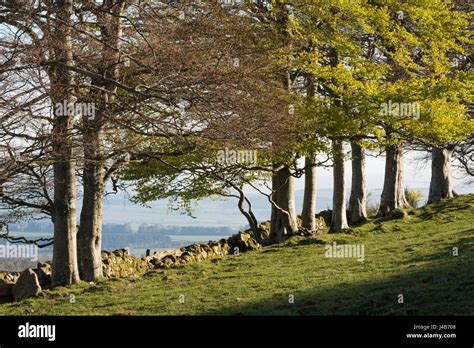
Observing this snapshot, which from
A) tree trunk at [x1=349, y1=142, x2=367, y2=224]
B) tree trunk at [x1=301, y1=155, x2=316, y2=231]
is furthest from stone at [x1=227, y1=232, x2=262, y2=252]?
tree trunk at [x1=349, y1=142, x2=367, y2=224]

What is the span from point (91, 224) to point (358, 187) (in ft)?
43.1

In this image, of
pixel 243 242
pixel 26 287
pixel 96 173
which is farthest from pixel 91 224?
pixel 243 242

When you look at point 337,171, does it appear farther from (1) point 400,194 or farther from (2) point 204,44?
(2) point 204,44

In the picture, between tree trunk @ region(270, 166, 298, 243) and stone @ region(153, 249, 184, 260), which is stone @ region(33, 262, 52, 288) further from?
tree trunk @ region(270, 166, 298, 243)

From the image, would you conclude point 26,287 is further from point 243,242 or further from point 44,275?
point 243,242

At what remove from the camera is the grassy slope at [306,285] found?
42.9 ft

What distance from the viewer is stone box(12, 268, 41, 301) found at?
18.7m

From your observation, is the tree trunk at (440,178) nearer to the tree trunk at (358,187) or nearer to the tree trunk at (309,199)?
the tree trunk at (358,187)

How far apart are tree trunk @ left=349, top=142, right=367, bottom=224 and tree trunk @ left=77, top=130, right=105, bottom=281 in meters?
12.1

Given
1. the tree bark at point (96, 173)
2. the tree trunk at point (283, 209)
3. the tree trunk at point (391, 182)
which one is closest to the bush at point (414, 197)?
the tree trunk at point (391, 182)

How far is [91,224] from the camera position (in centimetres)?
2102

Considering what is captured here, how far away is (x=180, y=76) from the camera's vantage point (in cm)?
1759
